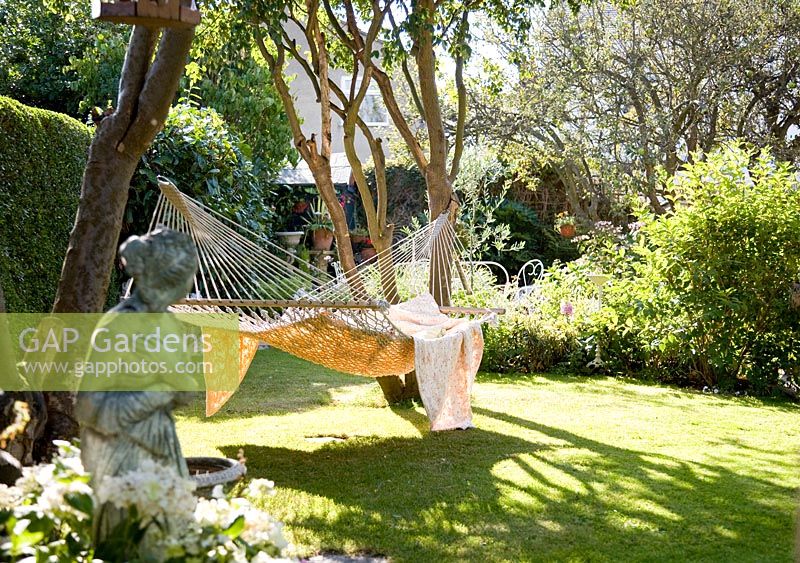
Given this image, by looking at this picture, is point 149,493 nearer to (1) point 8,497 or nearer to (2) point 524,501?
(1) point 8,497

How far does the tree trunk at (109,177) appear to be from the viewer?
9.59 feet

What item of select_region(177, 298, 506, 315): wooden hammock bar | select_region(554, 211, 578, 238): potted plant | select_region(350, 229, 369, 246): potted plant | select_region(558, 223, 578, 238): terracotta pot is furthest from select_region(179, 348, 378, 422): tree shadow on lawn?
select_region(558, 223, 578, 238): terracotta pot

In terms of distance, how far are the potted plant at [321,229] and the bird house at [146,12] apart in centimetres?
721

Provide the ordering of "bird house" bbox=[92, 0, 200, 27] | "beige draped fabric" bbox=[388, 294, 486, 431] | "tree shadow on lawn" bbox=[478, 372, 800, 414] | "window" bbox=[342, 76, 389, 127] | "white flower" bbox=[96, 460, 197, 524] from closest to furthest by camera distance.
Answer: "white flower" bbox=[96, 460, 197, 524], "bird house" bbox=[92, 0, 200, 27], "beige draped fabric" bbox=[388, 294, 486, 431], "tree shadow on lawn" bbox=[478, 372, 800, 414], "window" bbox=[342, 76, 389, 127]

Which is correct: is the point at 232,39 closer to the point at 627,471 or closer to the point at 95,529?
the point at 627,471

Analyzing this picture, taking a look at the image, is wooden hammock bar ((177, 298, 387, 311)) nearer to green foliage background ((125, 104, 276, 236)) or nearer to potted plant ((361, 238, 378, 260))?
green foliage background ((125, 104, 276, 236))

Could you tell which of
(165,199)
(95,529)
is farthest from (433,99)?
(95,529)

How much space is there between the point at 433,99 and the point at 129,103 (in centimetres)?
248

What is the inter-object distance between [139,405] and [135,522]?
0.19 m

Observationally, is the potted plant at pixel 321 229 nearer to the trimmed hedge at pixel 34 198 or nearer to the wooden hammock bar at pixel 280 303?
the trimmed hedge at pixel 34 198

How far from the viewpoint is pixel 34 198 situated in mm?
4719

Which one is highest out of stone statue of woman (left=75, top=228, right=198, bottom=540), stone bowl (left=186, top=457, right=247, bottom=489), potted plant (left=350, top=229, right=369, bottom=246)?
potted plant (left=350, top=229, right=369, bottom=246)

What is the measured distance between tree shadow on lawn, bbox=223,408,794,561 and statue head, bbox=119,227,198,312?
1.36m

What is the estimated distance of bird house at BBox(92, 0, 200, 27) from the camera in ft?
8.08
